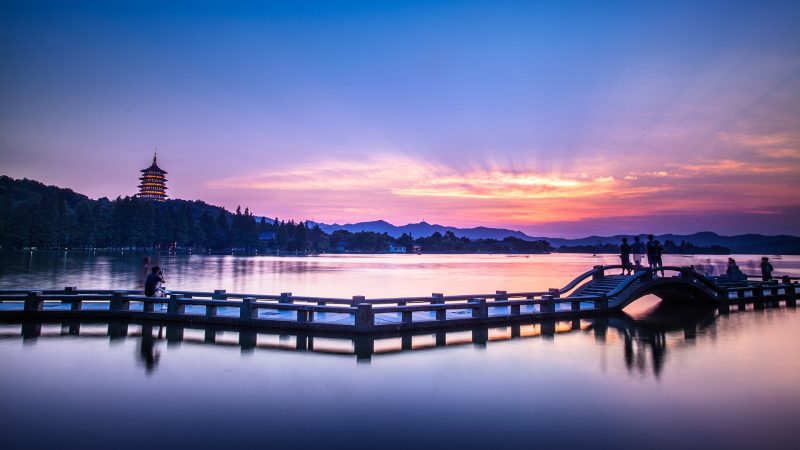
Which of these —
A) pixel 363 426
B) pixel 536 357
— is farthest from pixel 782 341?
pixel 363 426

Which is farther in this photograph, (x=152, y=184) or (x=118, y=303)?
(x=152, y=184)

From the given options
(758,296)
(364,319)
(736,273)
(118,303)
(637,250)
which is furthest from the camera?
(736,273)

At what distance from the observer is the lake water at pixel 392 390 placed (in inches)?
268

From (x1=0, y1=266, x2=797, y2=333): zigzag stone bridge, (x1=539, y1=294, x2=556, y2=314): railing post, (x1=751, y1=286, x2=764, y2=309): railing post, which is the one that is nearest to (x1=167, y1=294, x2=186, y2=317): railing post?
(x1=0, y1=266, x2=797, y2=333): zigzag stone bridge

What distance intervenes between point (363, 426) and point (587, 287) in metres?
18.6

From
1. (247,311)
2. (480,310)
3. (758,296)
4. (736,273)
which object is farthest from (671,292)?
(247,311)

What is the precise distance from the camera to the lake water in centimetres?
680

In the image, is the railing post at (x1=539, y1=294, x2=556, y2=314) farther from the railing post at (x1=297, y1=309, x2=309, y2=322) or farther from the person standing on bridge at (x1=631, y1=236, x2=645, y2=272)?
the railing post at (x1=297, y1=309, x2=309, y2=322)

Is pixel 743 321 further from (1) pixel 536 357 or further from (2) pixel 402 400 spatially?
(2) pixel 402 400

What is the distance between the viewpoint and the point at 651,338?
14859 mm

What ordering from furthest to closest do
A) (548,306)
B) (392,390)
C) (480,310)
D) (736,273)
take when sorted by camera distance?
(736,273) < (548,306) < (480,310) < (392,390)

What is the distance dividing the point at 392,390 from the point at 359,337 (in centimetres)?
493

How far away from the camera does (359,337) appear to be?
1399cm

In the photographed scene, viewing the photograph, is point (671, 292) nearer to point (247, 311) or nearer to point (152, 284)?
point (247, 311)
